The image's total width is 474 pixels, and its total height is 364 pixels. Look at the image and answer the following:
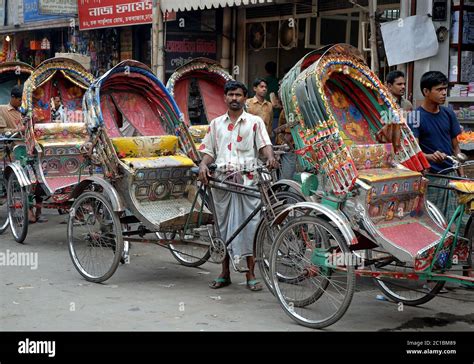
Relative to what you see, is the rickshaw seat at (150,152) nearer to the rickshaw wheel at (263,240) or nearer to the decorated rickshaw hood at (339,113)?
the rickshaw wheel at (263,240)

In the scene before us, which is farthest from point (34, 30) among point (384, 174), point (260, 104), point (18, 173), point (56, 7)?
point (384, 174)

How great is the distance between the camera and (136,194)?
23.1ft

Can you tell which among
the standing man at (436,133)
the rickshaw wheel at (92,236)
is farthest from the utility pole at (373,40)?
the rickshaw wheel at (92,236)

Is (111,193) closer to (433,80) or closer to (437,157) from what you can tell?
(437,157)

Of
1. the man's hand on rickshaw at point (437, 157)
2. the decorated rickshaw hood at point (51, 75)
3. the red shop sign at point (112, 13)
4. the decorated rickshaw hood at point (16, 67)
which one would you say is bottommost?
the man's hand on rickshaw at point (437, 157)

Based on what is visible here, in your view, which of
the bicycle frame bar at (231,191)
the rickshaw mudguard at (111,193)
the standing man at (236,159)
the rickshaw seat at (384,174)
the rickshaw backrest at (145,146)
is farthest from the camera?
the rickshaw backrest at (145,146)

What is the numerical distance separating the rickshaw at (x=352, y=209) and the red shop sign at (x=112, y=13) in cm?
875

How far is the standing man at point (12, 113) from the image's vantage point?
34.2 feet

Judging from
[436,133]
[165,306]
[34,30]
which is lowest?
[165,306]

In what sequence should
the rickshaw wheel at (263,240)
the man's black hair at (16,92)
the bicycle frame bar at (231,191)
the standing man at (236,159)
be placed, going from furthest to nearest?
the man's black hair at (16,92), the standing man at (236,159), the bicycle frame bar at (231,191), the rickshaw wheel at (263,240)

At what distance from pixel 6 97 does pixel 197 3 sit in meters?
3.31

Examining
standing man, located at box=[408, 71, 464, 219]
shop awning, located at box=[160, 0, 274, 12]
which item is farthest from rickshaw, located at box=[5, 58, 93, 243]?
standing man, located at box=[408, 71, 464, 219]

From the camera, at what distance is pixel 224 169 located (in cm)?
667

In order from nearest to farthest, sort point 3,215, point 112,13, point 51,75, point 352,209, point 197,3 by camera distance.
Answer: point 352,209, point 51,75, point 3,215, point 197,3, point 112,13
